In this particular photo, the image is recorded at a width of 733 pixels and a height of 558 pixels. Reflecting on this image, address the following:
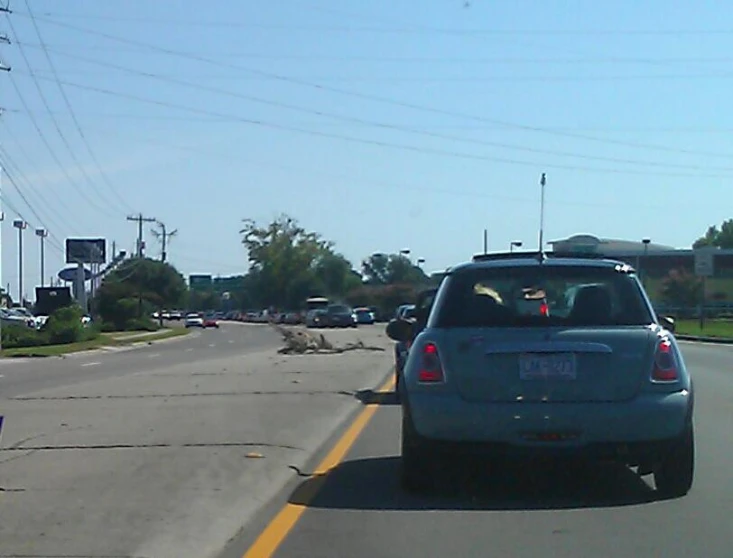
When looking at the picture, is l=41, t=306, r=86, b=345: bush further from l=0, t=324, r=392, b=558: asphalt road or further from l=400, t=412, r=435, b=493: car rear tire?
l=400, t=412, r=435, b=493: car rear tire

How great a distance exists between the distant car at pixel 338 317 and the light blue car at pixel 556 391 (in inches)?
2579

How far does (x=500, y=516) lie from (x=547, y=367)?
118 centimetres

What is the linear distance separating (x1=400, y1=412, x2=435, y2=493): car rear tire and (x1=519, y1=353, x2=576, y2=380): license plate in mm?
952

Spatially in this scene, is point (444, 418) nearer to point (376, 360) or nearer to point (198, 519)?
point (198, 519)

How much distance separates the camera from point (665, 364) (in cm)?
985

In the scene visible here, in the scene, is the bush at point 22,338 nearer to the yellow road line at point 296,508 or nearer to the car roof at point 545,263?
the yellow road line at point 296,508

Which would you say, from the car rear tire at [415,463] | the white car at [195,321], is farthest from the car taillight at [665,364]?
the white car at [195,321]

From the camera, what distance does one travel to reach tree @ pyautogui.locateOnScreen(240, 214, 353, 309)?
85625mm

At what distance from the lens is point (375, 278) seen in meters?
129

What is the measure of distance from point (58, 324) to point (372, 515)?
49.3m

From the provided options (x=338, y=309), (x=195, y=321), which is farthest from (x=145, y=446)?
(x=195, y=321)

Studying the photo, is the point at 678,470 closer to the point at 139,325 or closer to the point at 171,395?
the point at 171,395

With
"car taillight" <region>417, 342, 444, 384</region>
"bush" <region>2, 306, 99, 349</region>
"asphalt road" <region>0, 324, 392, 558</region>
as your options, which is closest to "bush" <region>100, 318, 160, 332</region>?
"bush" <region>2, 306, 99, 349</region>

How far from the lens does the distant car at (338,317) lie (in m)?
75.8
